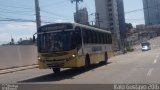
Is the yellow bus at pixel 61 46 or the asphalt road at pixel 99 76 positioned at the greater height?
the yellow bus at pixel 61 46

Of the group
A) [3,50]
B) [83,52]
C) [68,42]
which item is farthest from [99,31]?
[3,50]

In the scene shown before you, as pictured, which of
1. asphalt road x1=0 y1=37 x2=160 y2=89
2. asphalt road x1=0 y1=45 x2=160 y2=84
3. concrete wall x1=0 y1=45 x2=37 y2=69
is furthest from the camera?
concrete wall x1=0 y1=45 x2=37 y2=69

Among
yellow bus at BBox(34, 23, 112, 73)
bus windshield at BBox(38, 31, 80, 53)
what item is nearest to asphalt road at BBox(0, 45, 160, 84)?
yellow bus at BBox(34, 23, 112, 73)

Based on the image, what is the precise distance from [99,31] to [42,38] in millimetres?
8291

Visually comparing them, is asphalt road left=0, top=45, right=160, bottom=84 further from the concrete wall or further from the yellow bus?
the concrete wall

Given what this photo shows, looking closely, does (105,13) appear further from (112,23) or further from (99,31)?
(99,31)

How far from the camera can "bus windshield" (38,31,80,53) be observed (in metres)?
22.7

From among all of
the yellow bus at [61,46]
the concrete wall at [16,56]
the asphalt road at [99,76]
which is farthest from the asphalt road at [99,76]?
the concrete wall at [16,56]

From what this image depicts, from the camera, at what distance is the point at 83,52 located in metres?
24.6

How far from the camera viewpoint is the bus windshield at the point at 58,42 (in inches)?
894

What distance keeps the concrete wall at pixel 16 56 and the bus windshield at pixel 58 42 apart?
18.4 meters

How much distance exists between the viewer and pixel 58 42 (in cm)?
2284

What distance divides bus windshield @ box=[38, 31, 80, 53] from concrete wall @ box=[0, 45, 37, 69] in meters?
18.4

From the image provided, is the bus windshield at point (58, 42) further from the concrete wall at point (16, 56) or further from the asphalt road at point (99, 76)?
the concrete wall at point (16, 56)
